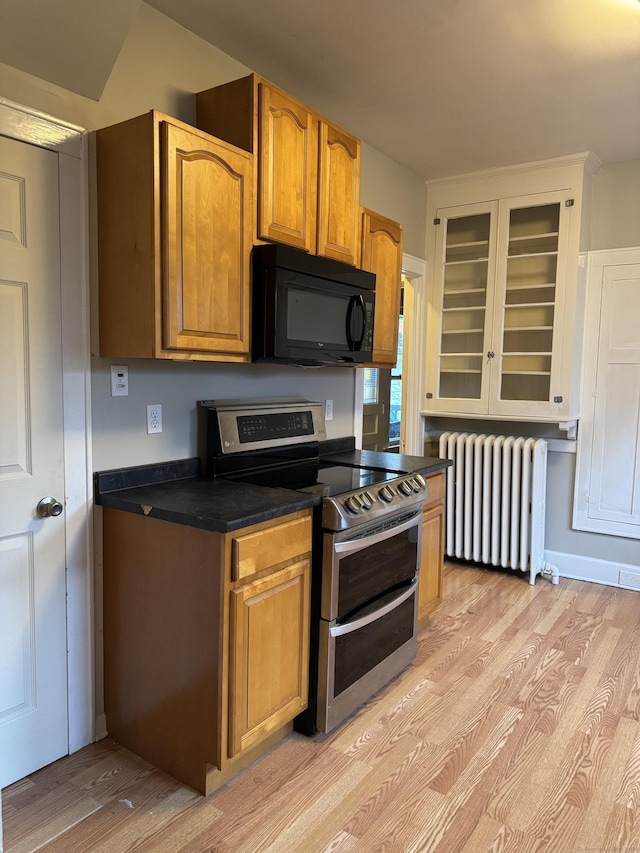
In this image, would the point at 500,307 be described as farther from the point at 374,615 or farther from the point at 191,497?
the point at 191,497

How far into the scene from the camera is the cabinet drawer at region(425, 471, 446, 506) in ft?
9.51

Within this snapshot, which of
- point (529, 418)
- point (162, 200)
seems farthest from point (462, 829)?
point (529, 418)

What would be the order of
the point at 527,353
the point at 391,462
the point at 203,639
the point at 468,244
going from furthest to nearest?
the point at 468,244 → the point at 527,353 → the point at 391,462 → the point at 203,639

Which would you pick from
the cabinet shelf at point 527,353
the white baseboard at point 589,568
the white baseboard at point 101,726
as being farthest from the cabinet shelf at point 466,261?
the white baseboard at point 101,726

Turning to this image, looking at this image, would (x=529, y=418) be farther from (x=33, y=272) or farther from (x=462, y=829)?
(x=33, y=272)

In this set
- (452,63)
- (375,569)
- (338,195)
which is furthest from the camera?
(338,195)

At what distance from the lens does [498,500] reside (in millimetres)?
3869

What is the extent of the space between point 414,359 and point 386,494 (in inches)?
77.4

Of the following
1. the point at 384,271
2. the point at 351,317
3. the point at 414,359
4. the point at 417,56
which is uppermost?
the point at 417,56

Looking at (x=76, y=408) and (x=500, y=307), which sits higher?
(x=500, y=307)

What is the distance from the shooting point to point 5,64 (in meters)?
1.70

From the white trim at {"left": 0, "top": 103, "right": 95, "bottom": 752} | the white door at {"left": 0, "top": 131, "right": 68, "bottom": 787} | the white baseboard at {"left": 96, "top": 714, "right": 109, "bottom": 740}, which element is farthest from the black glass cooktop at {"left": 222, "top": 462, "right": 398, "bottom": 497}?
the white baseboard at {"left": 96, "top": 714, "right": 109, "bottom": 740}

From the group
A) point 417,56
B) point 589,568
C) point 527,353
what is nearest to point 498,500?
point 589,568

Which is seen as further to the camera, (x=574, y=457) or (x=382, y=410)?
(x=382, y=410)
